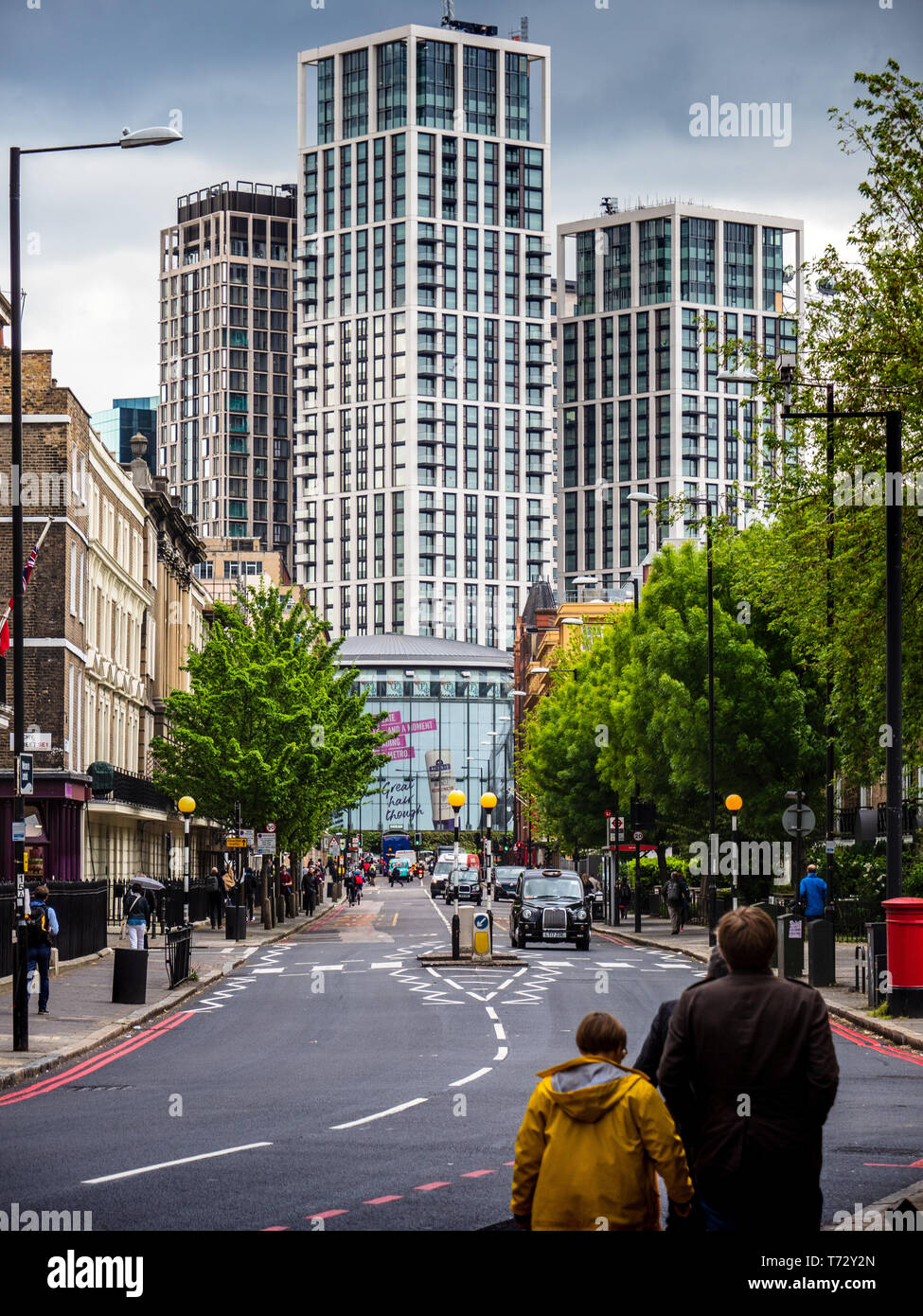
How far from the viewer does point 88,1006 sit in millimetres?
26375

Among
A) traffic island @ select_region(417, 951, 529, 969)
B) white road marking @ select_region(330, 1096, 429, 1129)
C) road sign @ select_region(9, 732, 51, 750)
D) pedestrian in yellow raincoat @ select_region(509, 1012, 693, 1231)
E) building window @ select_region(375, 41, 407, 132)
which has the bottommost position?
traffic island @ select_region(417, 951, 529, 969)

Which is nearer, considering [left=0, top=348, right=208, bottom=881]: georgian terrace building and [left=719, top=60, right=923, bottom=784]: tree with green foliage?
[left=719, top=60, right=923, bottom=784]: tree with green foliage

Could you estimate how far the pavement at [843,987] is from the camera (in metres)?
21.4

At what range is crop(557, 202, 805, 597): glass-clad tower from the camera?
7653 inches

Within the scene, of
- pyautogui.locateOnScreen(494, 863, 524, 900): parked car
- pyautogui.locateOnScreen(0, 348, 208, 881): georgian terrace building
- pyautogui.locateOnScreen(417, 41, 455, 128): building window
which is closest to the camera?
pyautogui.locateOnScreen(0, 348, 208, 881): georgian terrace building

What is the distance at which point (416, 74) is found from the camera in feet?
635

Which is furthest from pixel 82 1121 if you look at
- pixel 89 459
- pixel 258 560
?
pixel 258 560

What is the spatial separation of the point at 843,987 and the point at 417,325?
172 metres

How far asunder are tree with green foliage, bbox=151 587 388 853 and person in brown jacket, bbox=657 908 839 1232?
47.7m

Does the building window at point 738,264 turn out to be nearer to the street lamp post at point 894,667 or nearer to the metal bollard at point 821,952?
the metal bollard at point 821,952

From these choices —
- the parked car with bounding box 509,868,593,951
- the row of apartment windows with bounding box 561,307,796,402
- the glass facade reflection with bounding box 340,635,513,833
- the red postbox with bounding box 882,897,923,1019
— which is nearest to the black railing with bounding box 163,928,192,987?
the parked car with bounding box 509,868,593,951

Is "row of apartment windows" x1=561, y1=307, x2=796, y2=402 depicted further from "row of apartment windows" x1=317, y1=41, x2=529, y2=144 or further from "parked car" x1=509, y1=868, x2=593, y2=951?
"parked car" x1=509, y1=868, x2=593, y2=951

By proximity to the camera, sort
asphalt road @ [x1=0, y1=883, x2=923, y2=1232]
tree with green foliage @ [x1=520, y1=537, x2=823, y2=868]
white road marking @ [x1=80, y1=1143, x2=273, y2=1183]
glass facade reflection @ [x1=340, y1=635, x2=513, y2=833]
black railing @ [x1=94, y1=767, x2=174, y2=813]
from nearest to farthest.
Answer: asphalt road @ [x1=0, y1=883, x2=923, y2=1232]
white road marking @ [x1=80, y1=1143, x2=273, y2=1183]
tree with green foliage @ [x1=520, y1=537, x2=823, y2=868]
black railing @ [x1=94, y1=767, x2=174, y2=813]
glass facade reflection @ [x1=340, y1=635, x2=513, y2=833]

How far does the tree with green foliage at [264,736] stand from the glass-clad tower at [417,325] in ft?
445
